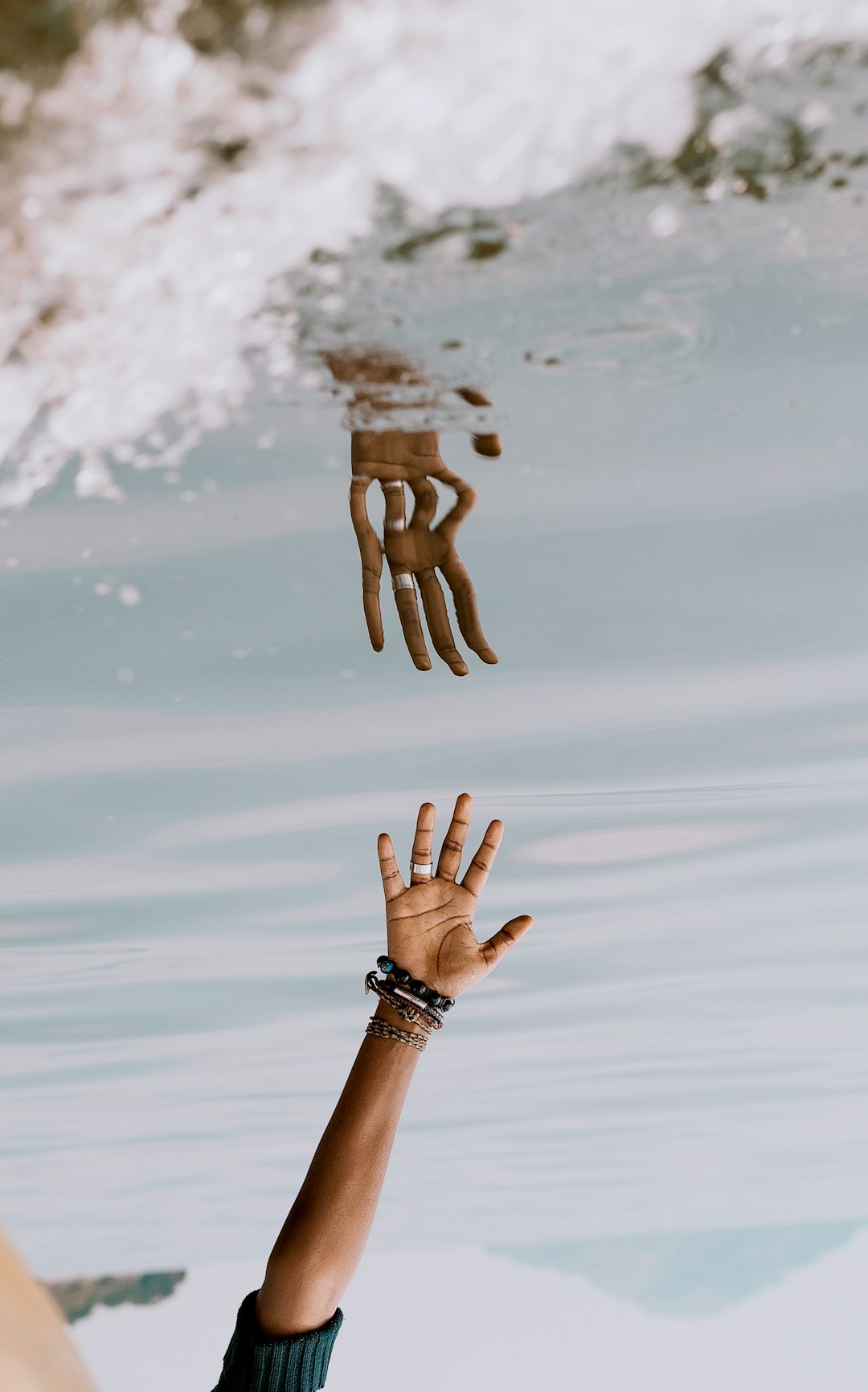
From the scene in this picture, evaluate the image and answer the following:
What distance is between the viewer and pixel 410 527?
122 cm

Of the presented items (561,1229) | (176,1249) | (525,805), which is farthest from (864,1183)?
(525,805)

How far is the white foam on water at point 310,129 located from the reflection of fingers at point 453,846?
1.90ft

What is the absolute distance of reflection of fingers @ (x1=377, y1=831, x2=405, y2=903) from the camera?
1.21 meters

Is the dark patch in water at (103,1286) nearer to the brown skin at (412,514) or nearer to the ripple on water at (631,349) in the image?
the brown skin at (412,514)

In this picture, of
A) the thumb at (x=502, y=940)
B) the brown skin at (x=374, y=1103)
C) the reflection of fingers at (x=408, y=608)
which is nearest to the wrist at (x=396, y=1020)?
the brown skin at (x=374, y=1103)

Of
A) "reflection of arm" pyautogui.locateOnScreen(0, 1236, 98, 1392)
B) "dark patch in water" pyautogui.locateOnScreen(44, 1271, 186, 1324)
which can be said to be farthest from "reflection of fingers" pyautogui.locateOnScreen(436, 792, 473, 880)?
"dark patch in water" pyautogui.locateOnScreen(44, 1271, 186, 1324)

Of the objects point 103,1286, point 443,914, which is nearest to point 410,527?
point 443,914

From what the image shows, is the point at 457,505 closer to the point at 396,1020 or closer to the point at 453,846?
the point at 453,846

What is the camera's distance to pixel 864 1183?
632cm

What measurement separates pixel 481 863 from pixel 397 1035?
208 millimetres

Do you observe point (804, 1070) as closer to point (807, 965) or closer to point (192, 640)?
point (807, 965)

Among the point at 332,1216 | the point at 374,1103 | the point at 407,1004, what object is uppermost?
the point at 407,1004

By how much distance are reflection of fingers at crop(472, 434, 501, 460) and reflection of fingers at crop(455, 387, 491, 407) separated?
0.11 meters

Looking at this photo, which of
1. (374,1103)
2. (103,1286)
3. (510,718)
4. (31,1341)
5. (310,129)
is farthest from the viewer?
(103,1286)
